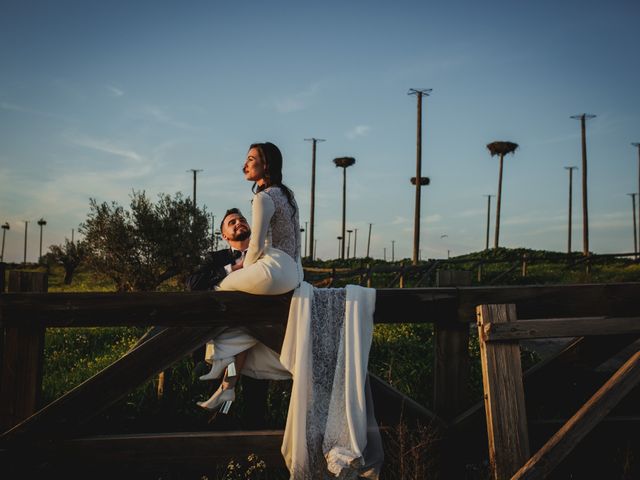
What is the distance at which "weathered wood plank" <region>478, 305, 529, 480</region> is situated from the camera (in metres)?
3.13

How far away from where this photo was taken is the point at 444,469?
3.60m

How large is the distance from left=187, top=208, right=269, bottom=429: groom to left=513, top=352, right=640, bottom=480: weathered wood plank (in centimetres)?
195

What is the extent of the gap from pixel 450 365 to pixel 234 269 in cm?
191

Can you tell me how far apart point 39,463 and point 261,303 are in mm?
1839

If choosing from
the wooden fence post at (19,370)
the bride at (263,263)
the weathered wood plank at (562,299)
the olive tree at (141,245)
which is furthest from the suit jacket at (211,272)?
the olive tree at (141,245)

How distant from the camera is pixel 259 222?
3.57 metres

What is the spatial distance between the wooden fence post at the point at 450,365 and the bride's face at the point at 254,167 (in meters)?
1.51

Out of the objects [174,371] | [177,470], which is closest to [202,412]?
[174,371]

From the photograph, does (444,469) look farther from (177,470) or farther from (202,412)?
(202,412)

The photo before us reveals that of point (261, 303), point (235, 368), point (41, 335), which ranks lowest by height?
point (235, 368)

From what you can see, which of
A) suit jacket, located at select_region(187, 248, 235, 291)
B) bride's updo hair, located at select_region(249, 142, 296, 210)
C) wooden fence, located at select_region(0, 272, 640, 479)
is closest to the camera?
wooden fence, located at select_region(0, 272, 640, 479)

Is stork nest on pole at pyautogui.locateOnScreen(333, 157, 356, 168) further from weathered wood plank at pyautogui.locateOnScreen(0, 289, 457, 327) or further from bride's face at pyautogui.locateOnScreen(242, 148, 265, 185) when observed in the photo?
weathered wood plank at pyautogui.locateOnScreen(0, 289, 457, 327)

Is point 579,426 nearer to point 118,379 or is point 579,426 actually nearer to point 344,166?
point 118,379

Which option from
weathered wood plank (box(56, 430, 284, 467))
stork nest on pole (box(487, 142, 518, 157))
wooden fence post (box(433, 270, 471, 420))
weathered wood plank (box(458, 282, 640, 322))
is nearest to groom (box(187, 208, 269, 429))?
weathered wood plank (box(56, 430, 284, 467))
